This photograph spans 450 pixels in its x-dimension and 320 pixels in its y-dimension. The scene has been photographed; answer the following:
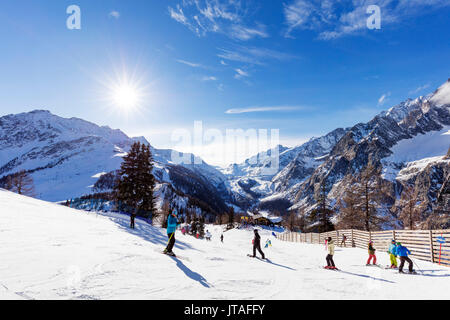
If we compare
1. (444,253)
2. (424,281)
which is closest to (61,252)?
(424,281)

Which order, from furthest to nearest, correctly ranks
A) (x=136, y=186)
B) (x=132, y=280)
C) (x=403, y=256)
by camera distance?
(x=136, y=186) < (x=403, y=256) < (x=132, y=280)

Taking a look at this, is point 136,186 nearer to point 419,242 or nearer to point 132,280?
point 132,280

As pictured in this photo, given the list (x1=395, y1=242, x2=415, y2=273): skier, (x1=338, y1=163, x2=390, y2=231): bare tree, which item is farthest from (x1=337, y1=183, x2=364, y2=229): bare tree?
(x1=395, y1=242, x2=415, y2=273): skier

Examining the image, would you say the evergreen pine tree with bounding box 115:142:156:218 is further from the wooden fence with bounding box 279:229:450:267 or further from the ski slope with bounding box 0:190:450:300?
the wooden fence with bounding box 279:229:450:267

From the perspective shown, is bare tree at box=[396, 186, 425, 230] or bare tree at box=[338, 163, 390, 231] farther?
bare tree at box=[396, 186, 425, 230]

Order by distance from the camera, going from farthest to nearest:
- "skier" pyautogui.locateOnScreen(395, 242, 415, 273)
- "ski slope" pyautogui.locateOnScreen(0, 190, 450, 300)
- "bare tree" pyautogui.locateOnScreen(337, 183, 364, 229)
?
1. "bare tree" pyautogui.locateOnScreen(337, 183, 364, 229)
2. "skier" pyautogui.locateOnScreen(395, 242, 415, 273)
3. "ski slope" pyautogui.locateOnScreen(0, 190, 450, 300)

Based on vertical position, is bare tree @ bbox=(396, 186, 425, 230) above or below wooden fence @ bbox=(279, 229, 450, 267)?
above

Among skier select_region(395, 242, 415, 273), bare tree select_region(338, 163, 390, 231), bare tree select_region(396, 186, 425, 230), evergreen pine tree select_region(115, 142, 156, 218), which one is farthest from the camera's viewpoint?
bare tree select_region(396, 186, 425, 230)

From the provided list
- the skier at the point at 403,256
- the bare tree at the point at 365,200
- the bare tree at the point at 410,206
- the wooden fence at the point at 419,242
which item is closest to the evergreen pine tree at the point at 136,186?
the wooden fence at the point at 419,242

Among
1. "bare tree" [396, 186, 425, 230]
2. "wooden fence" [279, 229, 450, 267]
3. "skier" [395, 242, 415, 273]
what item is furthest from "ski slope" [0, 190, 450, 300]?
"bare tree" [396, 186, 425, 230]

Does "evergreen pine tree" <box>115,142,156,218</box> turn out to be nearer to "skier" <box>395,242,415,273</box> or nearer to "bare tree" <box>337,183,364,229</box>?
"bare tree" <box>337,183,364,229</box>

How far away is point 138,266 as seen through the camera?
7770 mm

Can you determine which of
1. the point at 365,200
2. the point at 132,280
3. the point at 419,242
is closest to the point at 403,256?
the point at 419,242
